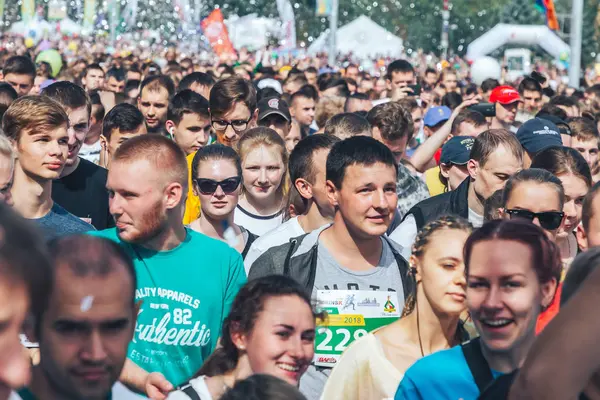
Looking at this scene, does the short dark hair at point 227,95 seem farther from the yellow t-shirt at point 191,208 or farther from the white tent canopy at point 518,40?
the white tent canopy at point 518,40

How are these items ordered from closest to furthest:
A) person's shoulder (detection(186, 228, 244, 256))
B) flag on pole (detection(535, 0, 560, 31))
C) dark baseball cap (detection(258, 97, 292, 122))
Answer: person's shoulder (detection(186, 228, 244, 256))
dark baseball cap (detection(258, 97, 292, 122))
flag on pole (detection(535, 0, 560, 31))

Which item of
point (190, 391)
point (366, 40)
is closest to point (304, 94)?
point (190, 391)

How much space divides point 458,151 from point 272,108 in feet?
7.04

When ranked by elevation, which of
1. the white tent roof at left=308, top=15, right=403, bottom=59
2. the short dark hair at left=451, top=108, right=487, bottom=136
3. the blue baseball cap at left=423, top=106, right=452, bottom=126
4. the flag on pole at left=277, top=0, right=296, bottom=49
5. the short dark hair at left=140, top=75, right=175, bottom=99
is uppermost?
the white tent roof at left=308, top=15, right=403, bottom=59

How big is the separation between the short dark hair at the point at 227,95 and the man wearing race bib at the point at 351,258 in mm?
3371

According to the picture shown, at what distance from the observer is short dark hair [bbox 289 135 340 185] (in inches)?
267

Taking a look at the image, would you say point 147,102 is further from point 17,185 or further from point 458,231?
point 458,231

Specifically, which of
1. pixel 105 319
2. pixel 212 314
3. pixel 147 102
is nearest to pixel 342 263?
pixel 212 314

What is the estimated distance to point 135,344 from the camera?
4930 millimetres

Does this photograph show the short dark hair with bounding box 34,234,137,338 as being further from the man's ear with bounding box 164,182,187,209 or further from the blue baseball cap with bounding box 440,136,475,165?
the blue baseball cap with bounding box 440,136,475,165

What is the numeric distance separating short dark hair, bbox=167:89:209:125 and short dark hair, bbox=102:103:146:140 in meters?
0.27

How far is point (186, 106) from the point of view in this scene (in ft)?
29.5

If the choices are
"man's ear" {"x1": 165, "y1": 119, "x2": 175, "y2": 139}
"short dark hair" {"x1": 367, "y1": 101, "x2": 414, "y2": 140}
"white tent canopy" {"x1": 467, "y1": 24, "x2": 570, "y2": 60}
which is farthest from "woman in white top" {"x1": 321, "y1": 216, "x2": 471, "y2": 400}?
"white tent canopy" {"x1": 467, "y1": 24, "x2": 570, "y2": 60}

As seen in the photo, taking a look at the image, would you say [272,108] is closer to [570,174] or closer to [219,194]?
[219,194]
